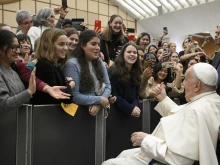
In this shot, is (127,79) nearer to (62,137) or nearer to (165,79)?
(165,79)

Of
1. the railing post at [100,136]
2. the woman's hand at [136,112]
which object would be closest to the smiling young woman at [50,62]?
the railing post at [100,136]

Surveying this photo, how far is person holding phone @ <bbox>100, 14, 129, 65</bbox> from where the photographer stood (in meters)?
4.54

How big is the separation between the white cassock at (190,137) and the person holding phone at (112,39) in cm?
234

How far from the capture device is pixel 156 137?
234 centimetres

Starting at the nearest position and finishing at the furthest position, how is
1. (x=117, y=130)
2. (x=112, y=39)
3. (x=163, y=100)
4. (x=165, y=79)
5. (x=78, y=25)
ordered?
(x=163, y=100), (x=117, y=130), (x=165, y=79), (x=112, y=39), (x=78, y=25)

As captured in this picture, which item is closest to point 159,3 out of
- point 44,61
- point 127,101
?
point 127,101

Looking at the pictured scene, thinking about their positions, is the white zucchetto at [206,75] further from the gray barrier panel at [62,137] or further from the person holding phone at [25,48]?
the person holding phone at [25,48]

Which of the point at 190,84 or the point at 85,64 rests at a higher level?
the point at 85,64

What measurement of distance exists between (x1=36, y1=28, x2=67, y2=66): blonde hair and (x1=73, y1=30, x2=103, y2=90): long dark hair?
0.37m

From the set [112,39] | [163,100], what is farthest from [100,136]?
[112,39]

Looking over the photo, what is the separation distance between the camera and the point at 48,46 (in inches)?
110

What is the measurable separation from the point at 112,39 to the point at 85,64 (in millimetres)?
1549

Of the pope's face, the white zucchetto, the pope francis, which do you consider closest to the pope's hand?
the pope francis

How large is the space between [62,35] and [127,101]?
1177 millimetres
